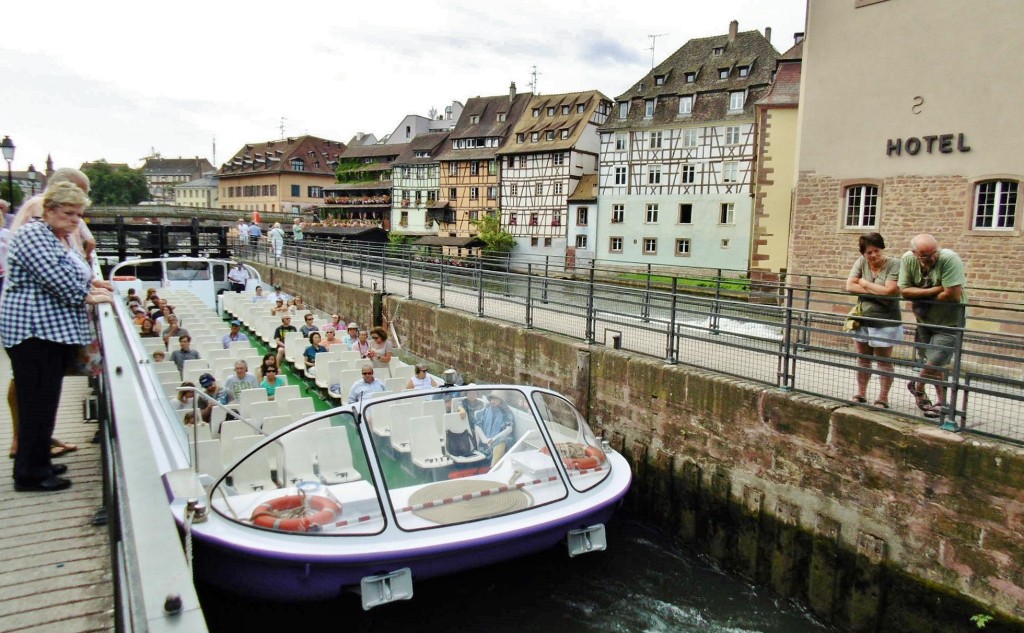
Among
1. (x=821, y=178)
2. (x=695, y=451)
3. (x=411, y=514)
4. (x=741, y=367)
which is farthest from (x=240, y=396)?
(x=821, y=178)

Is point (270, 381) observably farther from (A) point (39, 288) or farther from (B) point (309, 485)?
(A) point (39, 288)

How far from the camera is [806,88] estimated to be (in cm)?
1709

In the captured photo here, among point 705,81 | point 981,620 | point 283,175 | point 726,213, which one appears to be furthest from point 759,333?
point 283,175

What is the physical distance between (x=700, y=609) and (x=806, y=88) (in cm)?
1403

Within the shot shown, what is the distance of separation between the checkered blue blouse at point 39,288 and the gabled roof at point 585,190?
43662 mm

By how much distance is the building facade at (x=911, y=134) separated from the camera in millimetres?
14078

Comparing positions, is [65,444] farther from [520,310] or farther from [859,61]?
[859,61]

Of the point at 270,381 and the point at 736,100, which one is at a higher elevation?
the point at 736,100

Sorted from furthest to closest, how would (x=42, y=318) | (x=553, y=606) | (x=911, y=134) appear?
1. (x=911, y=134)
2. (x=553, y=606)
3. (x=42, y=318)

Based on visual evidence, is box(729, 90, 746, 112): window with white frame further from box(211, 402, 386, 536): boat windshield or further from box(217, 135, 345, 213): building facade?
box(217, 135, 345, 213): building facade

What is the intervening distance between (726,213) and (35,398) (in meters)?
40.4

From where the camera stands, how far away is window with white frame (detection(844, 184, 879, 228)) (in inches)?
640

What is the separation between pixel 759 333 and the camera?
1095 centimetres

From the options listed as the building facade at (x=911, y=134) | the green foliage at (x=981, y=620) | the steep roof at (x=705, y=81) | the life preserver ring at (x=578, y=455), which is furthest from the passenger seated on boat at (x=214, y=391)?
the steep roof at (x=705, y=81)
